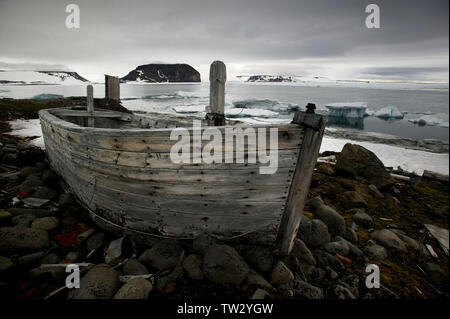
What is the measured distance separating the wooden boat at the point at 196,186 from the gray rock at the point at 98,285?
2.30ft

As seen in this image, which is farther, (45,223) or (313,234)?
(45,223)

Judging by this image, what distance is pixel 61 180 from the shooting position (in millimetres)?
5516

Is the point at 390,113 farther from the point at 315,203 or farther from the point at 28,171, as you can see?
the point at 28,171

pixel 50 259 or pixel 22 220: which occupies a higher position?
pixel 22 220

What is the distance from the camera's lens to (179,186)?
3.03m

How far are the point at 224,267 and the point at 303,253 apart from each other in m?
1.35

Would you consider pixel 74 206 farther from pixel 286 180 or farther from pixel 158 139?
pixel 286 180

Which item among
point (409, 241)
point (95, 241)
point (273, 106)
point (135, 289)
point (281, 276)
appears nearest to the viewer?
point (135, 289)

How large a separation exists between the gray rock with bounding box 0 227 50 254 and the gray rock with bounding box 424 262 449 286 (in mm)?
6119

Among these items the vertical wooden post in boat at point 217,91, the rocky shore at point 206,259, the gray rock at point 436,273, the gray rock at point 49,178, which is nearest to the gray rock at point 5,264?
the rocky shore at point 206,259

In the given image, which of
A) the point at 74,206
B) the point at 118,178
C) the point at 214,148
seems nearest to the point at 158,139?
the point at 214,148

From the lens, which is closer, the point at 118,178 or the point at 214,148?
the point at 214,148

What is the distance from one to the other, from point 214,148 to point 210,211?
88 cm

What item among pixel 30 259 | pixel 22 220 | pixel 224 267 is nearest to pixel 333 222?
pixel 224 267
